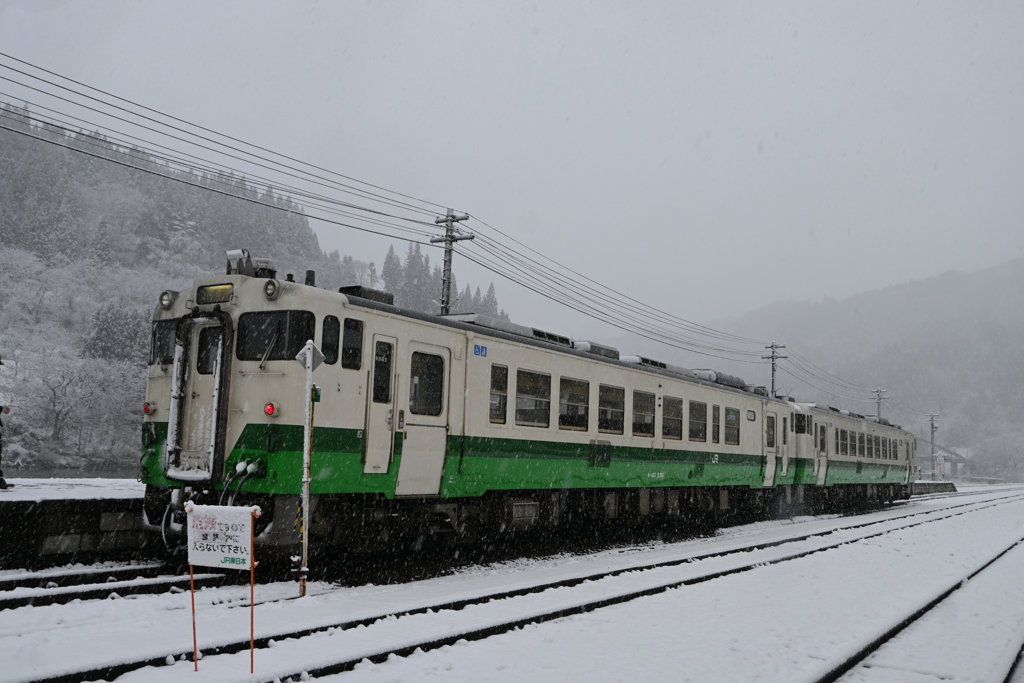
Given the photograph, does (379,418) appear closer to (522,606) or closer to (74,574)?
(522,606)

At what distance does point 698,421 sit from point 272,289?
1050cm

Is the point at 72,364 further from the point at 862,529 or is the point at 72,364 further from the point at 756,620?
the point at 756,620

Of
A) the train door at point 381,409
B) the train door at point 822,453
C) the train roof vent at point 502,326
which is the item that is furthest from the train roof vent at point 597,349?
the train door at point 822,453

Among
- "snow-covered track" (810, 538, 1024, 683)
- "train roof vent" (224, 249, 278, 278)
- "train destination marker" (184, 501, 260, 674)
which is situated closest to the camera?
"train destination marker" (184, 501, 260, 674)

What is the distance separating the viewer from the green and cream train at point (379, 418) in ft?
29.7

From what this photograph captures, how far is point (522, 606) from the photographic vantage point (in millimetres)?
8070

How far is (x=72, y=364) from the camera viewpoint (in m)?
80.4

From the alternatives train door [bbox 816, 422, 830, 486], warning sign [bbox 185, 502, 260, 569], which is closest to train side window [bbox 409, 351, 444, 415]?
warning sign [bbox 185, 502, 260, 569]

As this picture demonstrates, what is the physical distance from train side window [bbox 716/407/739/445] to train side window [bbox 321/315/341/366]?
11.4 meters

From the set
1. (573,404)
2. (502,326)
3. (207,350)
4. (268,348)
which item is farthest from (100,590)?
(573,404)

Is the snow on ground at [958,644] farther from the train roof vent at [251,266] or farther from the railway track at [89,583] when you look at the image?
the train roof vent at [251,266]

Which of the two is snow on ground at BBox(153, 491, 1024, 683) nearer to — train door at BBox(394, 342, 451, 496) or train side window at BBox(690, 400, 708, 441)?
train door at BBox(394, 342, 451, 496)

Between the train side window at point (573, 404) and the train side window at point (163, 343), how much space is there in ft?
18.8

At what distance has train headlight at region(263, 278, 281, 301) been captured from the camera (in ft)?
30.3
